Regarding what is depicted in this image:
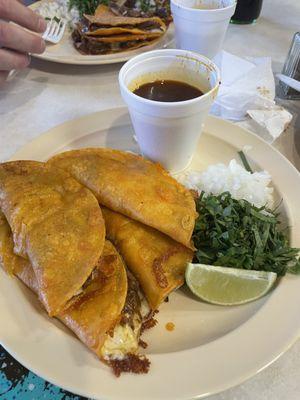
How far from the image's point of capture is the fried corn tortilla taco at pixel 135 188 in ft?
3.80

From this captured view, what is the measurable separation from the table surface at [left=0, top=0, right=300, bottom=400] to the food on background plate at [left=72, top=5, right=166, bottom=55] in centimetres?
11

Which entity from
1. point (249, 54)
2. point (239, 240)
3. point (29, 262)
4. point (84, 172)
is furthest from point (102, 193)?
point (249, 54)

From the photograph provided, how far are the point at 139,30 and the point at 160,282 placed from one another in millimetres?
1520

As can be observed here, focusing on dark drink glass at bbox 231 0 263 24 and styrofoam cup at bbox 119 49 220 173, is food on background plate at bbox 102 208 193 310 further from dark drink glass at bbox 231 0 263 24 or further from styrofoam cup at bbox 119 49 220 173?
dark drink glass at bbox 231 0 263 24

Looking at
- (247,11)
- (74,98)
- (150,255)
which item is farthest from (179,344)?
(247,11)

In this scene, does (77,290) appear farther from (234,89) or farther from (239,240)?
(234,89)

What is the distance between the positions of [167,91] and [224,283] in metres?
0.78

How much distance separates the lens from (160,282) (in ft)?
3.50

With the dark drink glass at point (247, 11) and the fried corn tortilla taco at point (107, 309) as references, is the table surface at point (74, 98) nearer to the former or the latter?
the dark drink glass at point (247, 11)

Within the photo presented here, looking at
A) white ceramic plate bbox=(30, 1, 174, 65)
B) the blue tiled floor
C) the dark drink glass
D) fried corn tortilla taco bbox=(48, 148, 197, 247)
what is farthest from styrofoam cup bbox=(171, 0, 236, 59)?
the blue tiled floor

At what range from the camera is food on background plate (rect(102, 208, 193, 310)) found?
1.07m

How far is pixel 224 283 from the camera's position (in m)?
1.07

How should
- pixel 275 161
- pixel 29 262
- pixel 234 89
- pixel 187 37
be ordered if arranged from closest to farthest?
pixel 29 262, pixel 275 161, pixel 234 89, pixel 187 37

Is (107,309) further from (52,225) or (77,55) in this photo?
(77,55)
